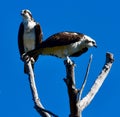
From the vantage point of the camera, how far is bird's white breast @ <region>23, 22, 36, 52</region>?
12.4 m

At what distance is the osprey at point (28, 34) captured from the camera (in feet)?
40.5

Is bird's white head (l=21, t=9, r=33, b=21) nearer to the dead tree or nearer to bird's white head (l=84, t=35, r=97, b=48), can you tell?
bird's white head (l=84, t=35, r=97, b=48)

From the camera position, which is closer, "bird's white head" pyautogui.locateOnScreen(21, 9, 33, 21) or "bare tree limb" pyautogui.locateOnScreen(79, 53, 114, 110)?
"bare tree limb" pyautogui.locateOnScreen(79, 53, 114, 110)

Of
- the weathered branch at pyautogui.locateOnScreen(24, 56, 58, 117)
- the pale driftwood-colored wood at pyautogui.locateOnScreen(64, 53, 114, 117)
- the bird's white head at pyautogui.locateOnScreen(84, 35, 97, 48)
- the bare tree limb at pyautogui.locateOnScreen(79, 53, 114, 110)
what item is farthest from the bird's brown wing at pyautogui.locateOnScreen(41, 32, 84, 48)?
the pale driftwood-colored wood at pyautogui.locateOnScreen(64, 53, 114, 117)

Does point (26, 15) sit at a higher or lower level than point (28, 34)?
higher

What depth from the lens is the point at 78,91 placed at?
612 centimetres

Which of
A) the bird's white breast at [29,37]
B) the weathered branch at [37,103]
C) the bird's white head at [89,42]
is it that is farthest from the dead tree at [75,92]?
the bird's white breast at [29,37]

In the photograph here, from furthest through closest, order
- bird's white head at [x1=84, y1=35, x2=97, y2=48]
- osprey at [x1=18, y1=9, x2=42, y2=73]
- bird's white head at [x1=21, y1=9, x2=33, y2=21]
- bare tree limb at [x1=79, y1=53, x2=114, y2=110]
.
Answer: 1. bird's white head at [x1=21, y1=9, x2=33, y2=21]
2. osprey at [x1=18, y1=9, x2=42, y2=73]
3. bird's white head at [x1=84, y1=35, x2=97, y2=48]
4. bare tree limb at [x1=79, y1=53, x2=114, y2=110]

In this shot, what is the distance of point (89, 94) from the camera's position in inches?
251

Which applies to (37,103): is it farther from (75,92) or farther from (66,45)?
(66,45)

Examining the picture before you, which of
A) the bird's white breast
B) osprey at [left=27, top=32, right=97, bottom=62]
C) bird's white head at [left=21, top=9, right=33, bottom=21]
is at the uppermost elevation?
bird's white head at [left=21, top=9, right=33, bottom=21]

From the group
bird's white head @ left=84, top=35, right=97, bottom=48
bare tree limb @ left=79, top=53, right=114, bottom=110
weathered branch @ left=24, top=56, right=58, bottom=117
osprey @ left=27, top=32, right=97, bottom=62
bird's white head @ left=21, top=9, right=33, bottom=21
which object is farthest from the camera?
bird's white head @ left=21, top=9, right=33, bottom=21

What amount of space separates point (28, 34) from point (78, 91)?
21.4ft

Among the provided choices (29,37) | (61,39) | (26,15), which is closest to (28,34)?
(29,37)
